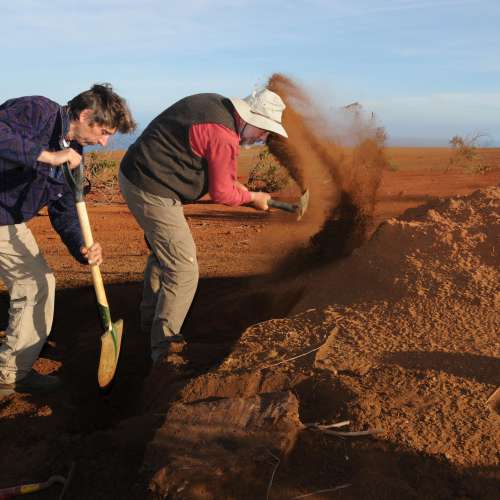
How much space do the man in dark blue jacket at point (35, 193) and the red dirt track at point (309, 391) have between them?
0.36 metres

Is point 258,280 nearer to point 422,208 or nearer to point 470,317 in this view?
point 422,208

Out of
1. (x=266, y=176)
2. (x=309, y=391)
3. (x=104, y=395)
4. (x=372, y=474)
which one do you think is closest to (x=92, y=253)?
(x=104, y=395)

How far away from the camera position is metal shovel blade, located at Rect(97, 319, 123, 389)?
358cm

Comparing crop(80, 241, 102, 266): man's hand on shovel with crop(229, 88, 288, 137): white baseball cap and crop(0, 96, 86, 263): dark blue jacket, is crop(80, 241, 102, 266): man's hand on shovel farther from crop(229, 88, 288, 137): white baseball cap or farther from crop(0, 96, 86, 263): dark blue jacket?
crop(229, 88, 288, 137): white baseball cap

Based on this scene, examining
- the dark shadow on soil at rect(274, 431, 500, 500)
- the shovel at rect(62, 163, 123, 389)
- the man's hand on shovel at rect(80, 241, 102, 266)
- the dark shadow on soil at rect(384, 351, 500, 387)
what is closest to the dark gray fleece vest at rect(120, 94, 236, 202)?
the shovel at rect(62, 163, 123, 389)

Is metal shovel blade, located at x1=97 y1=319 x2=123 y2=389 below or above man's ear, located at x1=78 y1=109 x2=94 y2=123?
below

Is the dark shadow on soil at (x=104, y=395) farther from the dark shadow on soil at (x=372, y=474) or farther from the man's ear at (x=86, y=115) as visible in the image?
the man's ear at (x=86, y=115)

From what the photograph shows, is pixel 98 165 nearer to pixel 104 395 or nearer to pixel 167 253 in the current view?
pixel 167 253

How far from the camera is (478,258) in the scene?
3.76 m

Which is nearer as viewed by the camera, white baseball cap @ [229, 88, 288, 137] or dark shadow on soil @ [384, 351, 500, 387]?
dark shadow on soil @ [384, 351, 500, 387]

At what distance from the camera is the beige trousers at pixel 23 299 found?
11.2 ft

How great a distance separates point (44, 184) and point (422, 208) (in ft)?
9.80

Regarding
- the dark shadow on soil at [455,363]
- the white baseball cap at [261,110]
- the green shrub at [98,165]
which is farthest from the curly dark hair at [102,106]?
the green shrub at [98,165]

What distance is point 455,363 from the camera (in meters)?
2.92
